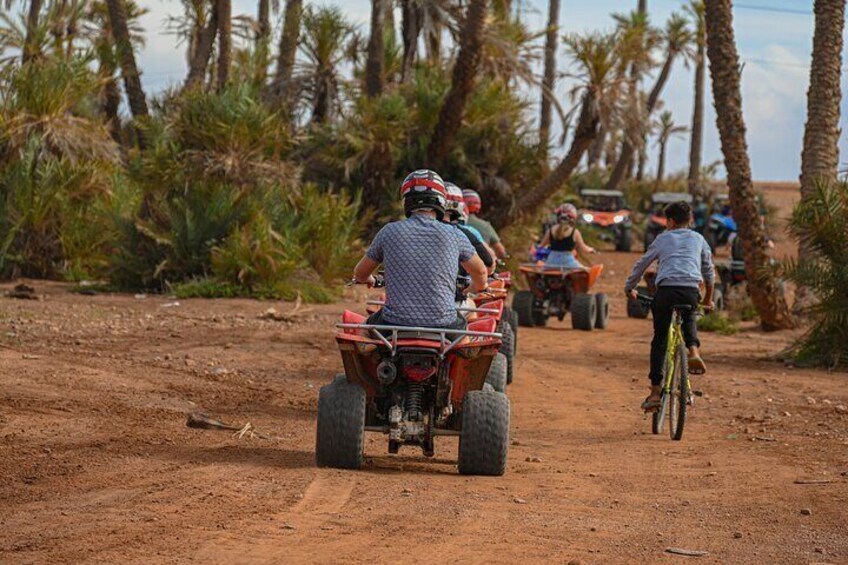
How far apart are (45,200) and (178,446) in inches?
554

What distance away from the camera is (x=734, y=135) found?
21.1 m

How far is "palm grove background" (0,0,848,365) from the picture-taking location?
20.9m

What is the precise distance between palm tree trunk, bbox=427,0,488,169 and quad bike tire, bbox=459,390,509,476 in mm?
19197

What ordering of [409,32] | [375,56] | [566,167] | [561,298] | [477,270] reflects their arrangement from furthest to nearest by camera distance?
[409,32]
[375,56]
[566,167]
[561,298]
[477,270]

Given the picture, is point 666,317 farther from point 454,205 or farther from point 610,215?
point 610,215

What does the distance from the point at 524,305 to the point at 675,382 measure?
9962 millimetres

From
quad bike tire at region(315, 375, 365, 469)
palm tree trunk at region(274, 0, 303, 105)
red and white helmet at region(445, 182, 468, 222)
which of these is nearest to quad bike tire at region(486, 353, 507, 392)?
red and white helmet at region(445, 182, 468, 222)

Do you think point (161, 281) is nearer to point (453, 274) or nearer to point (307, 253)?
point (307, 253)

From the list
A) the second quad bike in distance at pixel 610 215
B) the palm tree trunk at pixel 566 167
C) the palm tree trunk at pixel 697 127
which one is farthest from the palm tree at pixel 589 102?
the palm tree trunk at pixel 697 127

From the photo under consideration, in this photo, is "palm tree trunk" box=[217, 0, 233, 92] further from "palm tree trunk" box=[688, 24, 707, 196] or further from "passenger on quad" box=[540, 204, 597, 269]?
"palm tree trunk" box=[688, 24, 707, 196]

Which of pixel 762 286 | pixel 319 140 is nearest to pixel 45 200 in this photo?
pixel 319 140

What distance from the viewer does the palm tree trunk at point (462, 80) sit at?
28172 mm

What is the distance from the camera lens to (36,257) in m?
24.1

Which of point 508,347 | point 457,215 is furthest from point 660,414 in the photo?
point 508,347
